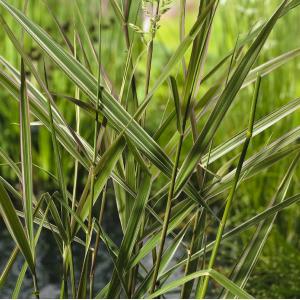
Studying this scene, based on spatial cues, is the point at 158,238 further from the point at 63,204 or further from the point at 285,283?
the point at 285,283

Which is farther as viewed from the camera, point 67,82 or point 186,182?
point 67,82

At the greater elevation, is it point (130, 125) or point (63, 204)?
point (130, 125)

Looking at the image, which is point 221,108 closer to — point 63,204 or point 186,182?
point 186,182

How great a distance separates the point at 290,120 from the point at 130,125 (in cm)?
203

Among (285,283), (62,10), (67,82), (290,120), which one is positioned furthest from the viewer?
(62,10)

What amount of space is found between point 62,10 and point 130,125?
3007 mm

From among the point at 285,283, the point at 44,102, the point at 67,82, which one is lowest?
the point at 285,283

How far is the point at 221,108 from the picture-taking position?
1.10 metres

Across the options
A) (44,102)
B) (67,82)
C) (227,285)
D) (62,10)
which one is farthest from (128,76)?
(62,10)

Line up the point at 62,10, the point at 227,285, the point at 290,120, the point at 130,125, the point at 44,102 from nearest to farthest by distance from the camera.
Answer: the point at 227,285 → the point at 130,125 → the point at 44,102 → the point at 290,120 → the point at 62,10

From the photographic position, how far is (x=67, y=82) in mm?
3516

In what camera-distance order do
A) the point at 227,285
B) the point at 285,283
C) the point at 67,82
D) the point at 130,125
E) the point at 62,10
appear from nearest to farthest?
the point at 227,285 → the point at 130,125 → the point at 285,283 → the point at 67,82 → the point at 62,10

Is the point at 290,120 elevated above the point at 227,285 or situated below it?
below

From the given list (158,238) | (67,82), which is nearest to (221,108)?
(158,238)
